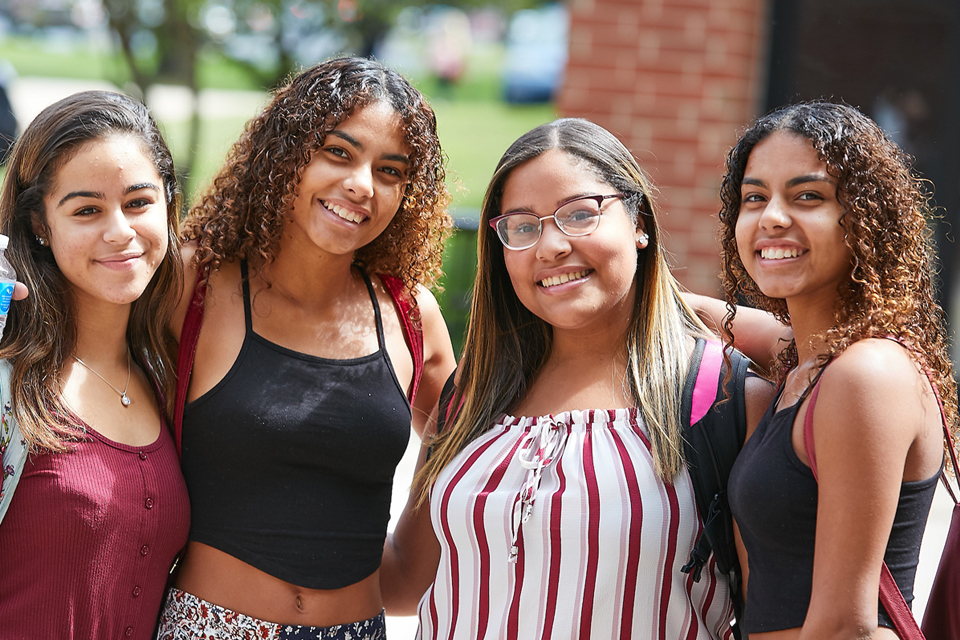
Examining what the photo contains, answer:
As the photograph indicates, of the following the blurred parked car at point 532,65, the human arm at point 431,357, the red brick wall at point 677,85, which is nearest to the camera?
the human arm at point 431,357

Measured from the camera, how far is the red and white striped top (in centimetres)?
222

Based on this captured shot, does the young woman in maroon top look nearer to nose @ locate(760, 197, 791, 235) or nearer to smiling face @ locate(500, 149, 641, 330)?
smiling face @ locate(500, 149, 641, 330)

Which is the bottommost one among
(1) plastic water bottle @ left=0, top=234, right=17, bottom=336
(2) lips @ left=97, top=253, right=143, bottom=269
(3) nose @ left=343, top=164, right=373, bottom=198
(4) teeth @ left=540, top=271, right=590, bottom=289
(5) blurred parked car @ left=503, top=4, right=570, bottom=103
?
(1) plastic water bottle @ left=0, top=234, right=17, bottom=336

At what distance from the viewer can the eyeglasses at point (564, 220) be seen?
97.8 inches

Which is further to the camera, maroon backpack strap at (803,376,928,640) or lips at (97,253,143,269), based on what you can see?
lips at (97,253,143,269)

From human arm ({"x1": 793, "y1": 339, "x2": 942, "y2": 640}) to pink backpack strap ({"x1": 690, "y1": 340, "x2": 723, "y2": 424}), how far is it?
43 cm

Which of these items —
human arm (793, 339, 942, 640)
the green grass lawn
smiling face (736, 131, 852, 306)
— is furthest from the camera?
the green grass lawn

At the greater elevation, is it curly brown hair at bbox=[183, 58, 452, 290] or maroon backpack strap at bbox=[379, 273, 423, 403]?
curly brown hair at bbox=[183, 58, 452, 290]

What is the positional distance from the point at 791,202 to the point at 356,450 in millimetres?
1312

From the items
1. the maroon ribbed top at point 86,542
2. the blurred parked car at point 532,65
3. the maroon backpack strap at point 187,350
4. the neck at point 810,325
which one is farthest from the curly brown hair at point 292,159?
the blurred parked car at point 532,65

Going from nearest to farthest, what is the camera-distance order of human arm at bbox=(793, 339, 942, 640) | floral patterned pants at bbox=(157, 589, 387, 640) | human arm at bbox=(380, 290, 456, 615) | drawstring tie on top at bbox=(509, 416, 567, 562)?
human arm at bbox=(793, 339, 942, 640)
drawstring tie on top at bbox=(509, 416, 567, 562)
floral patterned pants at bbox=(157, 589, 387, 640)
human arm at bbox=(380, 290, 456, 615)

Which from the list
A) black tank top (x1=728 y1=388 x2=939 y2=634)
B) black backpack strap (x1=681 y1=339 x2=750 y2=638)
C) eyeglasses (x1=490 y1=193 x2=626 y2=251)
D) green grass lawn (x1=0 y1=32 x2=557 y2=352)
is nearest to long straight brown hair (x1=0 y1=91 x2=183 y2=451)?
eyeglasses (x1=490 y1=193 x2=626 y2=251)

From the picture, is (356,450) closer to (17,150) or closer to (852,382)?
(17,150)

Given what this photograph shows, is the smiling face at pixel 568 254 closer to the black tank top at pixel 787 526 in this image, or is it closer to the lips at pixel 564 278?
the lips at pixel 564 278
